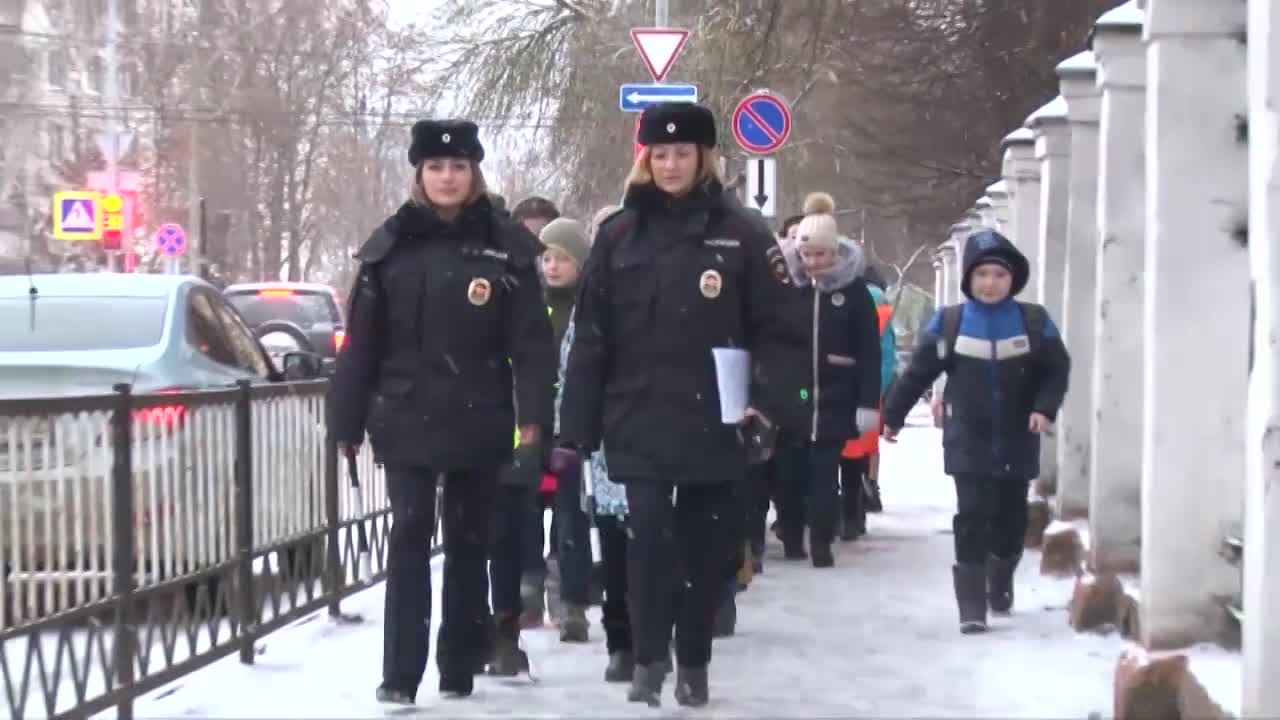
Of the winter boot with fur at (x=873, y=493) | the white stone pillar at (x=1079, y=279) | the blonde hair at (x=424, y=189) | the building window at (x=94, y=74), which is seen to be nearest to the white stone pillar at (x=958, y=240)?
the winter boot with fur at (x=873, y=493)

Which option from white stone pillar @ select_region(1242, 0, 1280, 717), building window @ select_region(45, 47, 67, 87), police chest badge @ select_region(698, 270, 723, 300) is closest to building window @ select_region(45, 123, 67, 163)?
building window @ select_region(45, 47, 67, 87)

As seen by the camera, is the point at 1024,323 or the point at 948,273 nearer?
the point at 1024,323

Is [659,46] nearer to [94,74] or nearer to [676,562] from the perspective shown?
[676,562]

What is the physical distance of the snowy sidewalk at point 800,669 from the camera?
7520 mm

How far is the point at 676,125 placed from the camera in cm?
727

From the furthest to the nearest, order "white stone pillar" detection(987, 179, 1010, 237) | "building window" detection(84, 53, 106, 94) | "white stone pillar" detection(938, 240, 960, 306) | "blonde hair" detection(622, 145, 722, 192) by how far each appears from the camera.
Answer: "building window" detection(84, 53, 106, 94), "white stone pillar" detection(938, 240, 960, 306), "white stone pillar" detection(987, 179, 1010, 237), "blonde hair" detection(622, 145, 722, 192)

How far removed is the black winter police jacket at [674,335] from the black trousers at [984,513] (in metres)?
2.27

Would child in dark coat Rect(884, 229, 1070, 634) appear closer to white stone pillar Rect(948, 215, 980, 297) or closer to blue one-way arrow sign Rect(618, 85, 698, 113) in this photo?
blue one-way arrow sign Rect(618, 85, 698, 113)

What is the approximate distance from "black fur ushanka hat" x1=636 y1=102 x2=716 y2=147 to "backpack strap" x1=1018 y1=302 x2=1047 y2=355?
2440mm

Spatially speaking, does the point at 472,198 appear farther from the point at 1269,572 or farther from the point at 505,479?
the point at 1269,572

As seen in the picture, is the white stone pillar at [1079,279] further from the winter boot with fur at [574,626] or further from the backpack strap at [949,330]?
the winter boot with fur at [574,626]

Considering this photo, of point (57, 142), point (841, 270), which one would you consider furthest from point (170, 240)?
point (841, 270)

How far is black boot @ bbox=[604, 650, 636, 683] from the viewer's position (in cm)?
800

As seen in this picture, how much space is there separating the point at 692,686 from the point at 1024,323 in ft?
8.87
